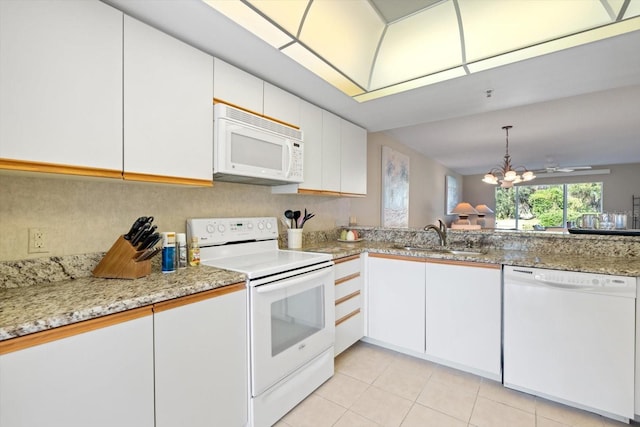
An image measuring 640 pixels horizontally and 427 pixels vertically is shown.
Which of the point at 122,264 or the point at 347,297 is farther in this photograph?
the point at 347,297

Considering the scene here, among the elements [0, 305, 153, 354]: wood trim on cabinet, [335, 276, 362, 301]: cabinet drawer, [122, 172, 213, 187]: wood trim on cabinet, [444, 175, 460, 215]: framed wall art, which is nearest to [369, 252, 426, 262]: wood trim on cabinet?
[335, 276, 362, 301]: cabinet drawer

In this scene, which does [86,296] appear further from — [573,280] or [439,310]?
[573,280]

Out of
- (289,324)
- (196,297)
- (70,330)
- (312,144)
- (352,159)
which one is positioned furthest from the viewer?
(352,159)

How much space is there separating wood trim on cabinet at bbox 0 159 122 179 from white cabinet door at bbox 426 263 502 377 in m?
2.08

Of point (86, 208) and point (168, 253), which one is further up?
point (86, 208)

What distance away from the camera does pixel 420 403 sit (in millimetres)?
1825

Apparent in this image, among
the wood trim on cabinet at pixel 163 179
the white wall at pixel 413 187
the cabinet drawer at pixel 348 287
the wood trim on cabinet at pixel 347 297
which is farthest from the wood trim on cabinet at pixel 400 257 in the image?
the wood trim on cabinet at pixel 163 179

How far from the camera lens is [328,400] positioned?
185cm

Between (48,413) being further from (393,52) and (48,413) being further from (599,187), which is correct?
(599,187)

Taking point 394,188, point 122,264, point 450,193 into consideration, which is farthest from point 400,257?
point 450,193

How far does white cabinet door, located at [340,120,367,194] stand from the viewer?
287cm

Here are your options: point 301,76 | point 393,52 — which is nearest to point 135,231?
point 301,76

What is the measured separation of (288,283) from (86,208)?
44.1 inches

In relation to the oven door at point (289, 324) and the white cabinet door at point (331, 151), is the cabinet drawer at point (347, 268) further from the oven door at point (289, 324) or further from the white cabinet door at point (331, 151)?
the white cabinet door at point (331, 151)
